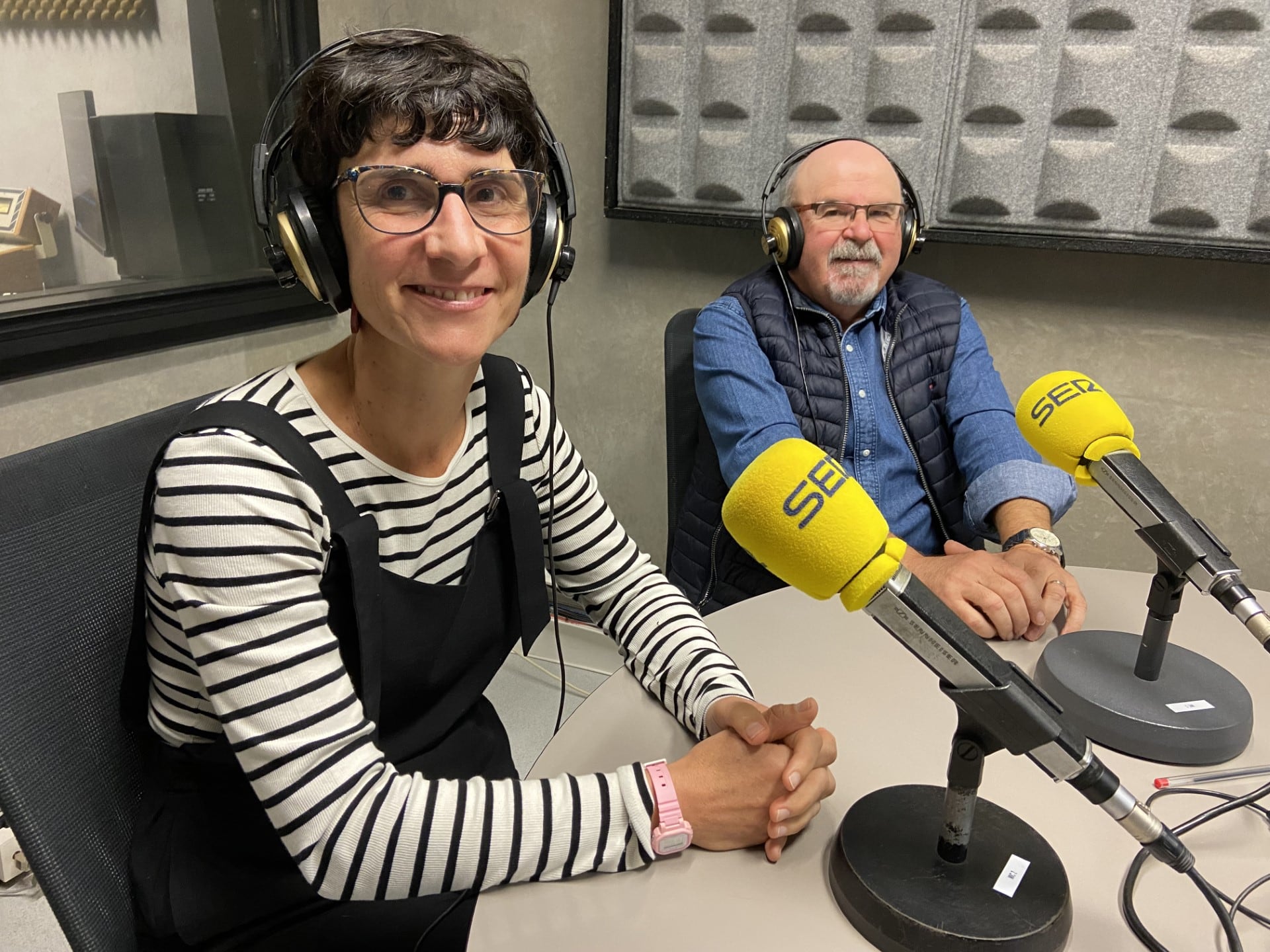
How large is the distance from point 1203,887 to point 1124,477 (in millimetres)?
347

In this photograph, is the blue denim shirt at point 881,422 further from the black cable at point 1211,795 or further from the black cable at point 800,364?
the black cable at point 1211,795

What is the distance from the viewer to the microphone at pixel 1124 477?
0.75 m

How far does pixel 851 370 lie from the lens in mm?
1680

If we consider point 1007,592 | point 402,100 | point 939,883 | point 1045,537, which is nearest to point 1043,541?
point 1045,537

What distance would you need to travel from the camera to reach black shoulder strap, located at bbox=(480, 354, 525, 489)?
3.29 feet

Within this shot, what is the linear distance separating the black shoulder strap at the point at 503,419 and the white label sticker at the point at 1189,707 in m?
0.70

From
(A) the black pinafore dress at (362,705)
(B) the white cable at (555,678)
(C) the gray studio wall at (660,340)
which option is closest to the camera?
(A) the black pinafore dress at (362,705)

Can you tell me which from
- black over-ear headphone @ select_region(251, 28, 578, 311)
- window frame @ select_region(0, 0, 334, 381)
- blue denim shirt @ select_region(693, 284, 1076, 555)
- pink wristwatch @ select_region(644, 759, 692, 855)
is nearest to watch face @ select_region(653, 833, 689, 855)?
pink wristwatch @ select_region(644, 759, 692, 855)

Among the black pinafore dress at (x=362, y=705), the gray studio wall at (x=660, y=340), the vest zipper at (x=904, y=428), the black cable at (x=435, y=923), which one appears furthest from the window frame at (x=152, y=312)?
the vest zipper at (x=904, y=428)

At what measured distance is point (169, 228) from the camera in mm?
1838

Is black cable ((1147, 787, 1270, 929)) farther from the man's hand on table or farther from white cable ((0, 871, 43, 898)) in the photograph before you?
white cable ((0, 871, 43, 898))

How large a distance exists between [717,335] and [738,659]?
78 centimetres

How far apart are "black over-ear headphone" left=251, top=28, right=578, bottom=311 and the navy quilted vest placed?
30.4 inches

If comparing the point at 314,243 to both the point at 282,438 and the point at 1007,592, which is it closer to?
the point at 282,438
